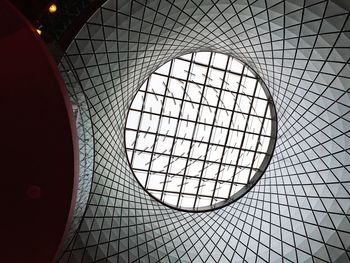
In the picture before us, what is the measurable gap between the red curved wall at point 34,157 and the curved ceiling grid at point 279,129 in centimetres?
1175

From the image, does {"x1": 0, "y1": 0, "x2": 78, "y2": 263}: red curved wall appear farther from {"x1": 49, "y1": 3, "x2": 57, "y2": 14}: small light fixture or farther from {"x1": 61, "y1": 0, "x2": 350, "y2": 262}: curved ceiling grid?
{"x1": 61, "y1": 0, "x2": 350, "y2": 262}: curved ceiling grid

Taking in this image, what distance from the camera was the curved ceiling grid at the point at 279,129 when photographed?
984 inches

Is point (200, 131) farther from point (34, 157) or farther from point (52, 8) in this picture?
point (34, 157)

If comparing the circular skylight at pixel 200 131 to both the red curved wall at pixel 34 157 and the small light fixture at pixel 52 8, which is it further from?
the red curved wall at pixel 34 157

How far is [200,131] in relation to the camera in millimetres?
39062

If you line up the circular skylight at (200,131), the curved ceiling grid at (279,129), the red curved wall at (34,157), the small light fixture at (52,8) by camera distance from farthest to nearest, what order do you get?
the circular skylight at (200,131), the curved ceiling grid at (279,129), the small light fixture at (52,8), the red curved wall at (34,157)

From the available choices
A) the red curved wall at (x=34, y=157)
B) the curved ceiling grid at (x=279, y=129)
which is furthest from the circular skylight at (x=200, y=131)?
the red curved wall at (x=34, y=157)

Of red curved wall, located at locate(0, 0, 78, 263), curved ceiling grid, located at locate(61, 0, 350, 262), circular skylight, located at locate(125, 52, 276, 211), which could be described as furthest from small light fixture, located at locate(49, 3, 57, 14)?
circular skylight, located at locate(125, 52, 276, 211)

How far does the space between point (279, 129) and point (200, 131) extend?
27.5 ft

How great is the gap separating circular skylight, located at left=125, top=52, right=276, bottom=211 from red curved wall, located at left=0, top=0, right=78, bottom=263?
77.1 feet

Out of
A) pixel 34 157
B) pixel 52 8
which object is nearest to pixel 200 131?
pixel 52 8

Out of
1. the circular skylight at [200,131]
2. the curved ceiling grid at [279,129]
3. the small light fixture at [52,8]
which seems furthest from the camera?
the circular skylight at [200,131]

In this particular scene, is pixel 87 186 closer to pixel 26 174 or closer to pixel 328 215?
pixel 26 174

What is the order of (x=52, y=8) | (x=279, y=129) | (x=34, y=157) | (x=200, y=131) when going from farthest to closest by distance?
(x=200, y=131)
(x=279, y=129)
(x=52, y=8)
(x=34, y=157)
